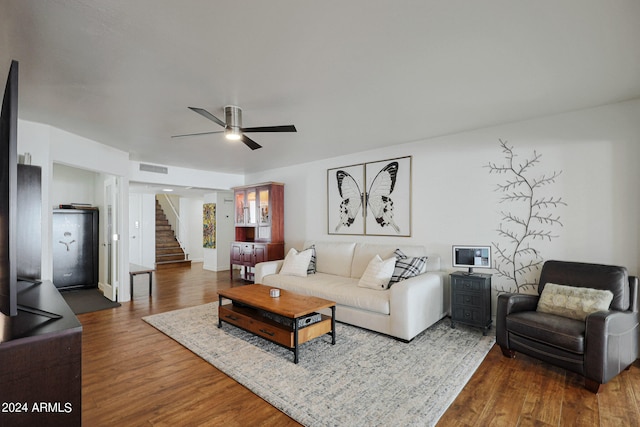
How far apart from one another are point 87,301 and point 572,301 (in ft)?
21.4

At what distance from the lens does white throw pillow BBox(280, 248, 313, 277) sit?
14.7 feet

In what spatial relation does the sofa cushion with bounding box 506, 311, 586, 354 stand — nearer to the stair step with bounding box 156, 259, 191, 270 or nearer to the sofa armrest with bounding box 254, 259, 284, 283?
the sofa armrest with bounding box 254, 259, 284, 283

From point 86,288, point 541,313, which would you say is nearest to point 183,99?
point 541,313

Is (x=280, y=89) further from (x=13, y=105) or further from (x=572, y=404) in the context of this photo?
(x=572, y=404)

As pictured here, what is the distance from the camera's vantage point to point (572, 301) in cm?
263

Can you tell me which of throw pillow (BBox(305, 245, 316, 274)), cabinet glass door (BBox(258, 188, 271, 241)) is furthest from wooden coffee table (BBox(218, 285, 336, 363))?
cabinet glass door (BBox(258, 188, 271, 241))

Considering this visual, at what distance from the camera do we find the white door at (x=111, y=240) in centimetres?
482

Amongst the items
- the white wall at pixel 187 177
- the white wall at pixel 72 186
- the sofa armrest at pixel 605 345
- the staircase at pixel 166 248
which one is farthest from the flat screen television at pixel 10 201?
the staircase at pixel 166 248

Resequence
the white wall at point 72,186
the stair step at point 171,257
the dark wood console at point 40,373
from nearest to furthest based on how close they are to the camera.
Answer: the dark wood console at point 40,373
the white wall at point 72,186
the stair step at point 171,257

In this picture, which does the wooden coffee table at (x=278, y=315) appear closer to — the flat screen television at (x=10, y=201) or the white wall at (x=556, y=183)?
the flat screen television at (x=10, y=201)

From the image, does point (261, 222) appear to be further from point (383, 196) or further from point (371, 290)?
point (371, 290)

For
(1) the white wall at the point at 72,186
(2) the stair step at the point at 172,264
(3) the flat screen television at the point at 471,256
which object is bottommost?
(2) the stair step at the point at 172,264

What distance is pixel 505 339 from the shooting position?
277 centimetres

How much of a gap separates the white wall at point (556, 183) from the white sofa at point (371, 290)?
426 millimetres
